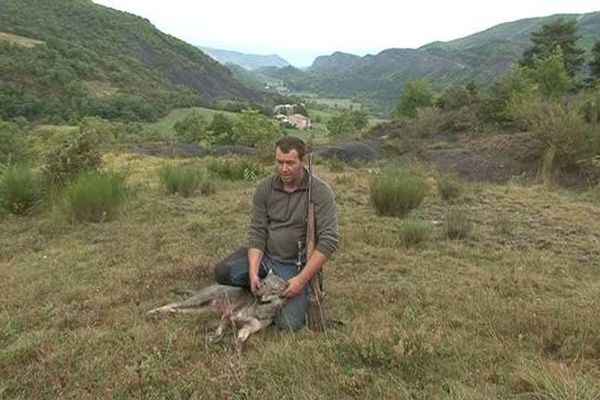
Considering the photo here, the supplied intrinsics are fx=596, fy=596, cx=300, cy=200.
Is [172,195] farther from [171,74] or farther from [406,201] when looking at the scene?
[171,74]

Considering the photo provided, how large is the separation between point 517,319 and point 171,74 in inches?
3947

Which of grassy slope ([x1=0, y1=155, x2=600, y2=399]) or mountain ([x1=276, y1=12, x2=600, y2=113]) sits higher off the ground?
grassy slope ([x1=0, y1=155, x2=600, y2=399])

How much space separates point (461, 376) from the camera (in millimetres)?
2877

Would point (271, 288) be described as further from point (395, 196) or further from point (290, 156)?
point (395, 196)

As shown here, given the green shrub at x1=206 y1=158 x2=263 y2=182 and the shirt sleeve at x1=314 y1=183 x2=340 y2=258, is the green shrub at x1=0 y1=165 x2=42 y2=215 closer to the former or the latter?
the green shrub at x1=206 y1=158 x2=263 y2=182

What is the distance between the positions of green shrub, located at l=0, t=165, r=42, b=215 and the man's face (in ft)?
19.2

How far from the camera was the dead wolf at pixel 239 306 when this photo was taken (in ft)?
12.0

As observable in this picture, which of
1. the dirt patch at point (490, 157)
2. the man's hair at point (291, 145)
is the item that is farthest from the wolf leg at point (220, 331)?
the dirt patch at point (490, 157)

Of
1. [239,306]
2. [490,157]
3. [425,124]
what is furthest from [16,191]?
[425,124]

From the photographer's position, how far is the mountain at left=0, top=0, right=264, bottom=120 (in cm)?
6062

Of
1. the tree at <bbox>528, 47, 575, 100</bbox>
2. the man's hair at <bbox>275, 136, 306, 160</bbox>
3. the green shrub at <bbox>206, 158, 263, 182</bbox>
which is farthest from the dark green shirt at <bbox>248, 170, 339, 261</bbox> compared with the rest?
the tree at <bbox>528, 47, 575, 100</bbox>

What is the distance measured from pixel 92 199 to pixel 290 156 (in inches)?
181

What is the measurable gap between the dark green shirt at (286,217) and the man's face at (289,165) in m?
0.15


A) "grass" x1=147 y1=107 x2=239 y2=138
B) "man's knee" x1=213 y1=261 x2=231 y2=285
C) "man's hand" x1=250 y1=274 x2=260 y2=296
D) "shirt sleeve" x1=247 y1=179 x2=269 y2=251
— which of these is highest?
"shirt sleeve" x1=247 y1=179 x2=269 y2=251
